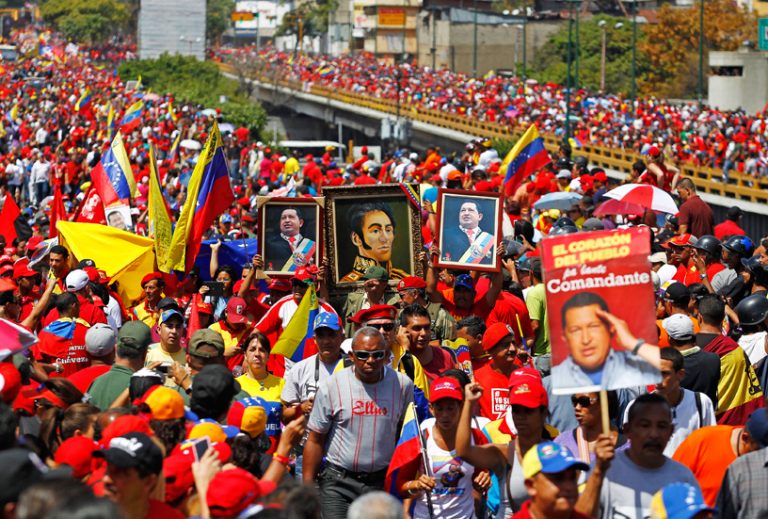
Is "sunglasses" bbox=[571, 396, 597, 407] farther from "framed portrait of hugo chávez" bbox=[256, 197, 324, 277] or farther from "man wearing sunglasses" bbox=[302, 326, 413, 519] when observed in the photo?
"framed portrait of hugo chávez" bbox=[256, 197, 324, 277]

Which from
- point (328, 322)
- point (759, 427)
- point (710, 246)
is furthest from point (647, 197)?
point (759, 427)

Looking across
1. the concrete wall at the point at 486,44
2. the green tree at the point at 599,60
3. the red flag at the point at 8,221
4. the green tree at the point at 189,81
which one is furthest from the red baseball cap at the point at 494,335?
the concrete wall at the point at 486,44

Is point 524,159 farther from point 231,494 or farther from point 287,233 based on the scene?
point 231,494

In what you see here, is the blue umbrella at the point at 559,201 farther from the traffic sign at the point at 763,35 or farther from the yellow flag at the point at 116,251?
the traffic sign at the point at 763,35

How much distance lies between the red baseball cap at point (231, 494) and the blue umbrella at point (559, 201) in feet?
38.2

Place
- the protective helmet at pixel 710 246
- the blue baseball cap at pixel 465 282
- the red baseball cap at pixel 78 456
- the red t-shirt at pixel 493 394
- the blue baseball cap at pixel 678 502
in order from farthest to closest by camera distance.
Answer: the protective helmet at pixel 710 246
the blue baseball cap at pixel 465 282
the red t-shirt at pixel 493 394
the red baseball cap at pixel 78 456
the blue baseball cap at pixel 678 502

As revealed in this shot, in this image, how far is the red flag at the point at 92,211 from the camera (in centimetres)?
1678

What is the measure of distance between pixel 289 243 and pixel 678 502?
6.96 metres

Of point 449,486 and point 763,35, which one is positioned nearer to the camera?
point 449,486

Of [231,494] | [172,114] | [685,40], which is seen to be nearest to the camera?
[231,494]

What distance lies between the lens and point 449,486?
7098mm

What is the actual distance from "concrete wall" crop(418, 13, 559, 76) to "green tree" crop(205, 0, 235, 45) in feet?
150

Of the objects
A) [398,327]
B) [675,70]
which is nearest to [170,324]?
[398,327]

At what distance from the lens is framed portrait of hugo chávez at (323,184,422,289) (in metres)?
11.5
